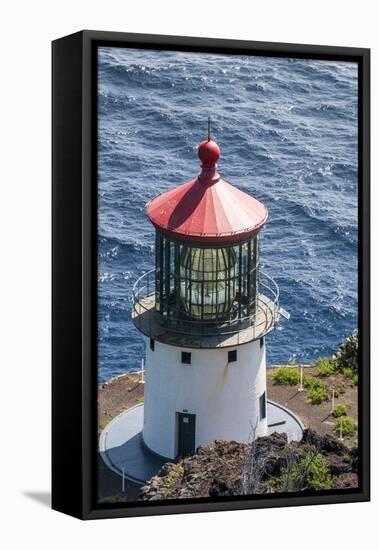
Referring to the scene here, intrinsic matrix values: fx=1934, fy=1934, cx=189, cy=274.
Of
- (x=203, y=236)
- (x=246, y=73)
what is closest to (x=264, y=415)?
(x=203, y=236)

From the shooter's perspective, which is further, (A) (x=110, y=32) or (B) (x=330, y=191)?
(B) (x=330, y=191)

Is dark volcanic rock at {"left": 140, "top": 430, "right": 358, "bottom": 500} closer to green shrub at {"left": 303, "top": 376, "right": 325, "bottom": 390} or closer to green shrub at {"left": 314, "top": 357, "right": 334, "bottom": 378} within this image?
green shrub at {"left": 303, "top": 376, "right": 325, "bottom": 390}

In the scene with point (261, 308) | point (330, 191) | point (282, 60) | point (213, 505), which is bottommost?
point (213, 505)

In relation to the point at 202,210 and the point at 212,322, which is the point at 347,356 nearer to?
the point at 212,322

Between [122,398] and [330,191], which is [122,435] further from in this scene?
[330,191]

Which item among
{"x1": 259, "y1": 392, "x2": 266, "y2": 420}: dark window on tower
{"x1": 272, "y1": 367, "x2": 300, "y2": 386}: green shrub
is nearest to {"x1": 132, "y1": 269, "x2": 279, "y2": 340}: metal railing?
{"x1": 272, "y1": 367, "x2": 300, "y2": 386}: green shrub

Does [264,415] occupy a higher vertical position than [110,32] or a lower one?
lower
